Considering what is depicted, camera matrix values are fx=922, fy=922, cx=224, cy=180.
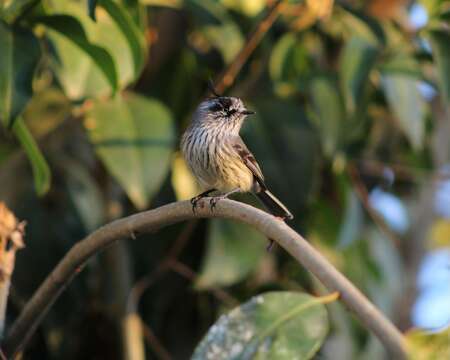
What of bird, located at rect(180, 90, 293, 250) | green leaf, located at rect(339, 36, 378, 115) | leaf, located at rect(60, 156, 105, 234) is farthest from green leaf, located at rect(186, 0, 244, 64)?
leaf, located at rect(60, 156, 105, 234)

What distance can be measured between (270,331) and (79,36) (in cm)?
149

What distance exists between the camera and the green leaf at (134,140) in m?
4.06

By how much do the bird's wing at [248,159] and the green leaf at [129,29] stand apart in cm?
73

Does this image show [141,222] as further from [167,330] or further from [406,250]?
[406,250]

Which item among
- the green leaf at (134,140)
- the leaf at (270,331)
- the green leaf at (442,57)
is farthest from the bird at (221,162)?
the leaf at (270,331)

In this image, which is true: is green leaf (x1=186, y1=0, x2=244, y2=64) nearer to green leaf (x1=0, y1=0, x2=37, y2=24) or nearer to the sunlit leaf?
the sunlit leaf

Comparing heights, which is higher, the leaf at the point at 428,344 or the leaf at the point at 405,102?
the leaf at the point at 405,102

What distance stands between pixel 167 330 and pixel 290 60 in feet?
5.25

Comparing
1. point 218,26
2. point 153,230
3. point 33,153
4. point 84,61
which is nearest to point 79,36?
point 33,153

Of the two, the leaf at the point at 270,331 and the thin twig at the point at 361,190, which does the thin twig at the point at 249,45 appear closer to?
the thin twig at the point at 361,190

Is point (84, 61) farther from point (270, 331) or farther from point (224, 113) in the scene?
point (270, 331)

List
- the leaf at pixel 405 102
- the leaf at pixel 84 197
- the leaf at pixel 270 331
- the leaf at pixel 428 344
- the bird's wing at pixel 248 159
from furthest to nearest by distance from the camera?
the leaf at pixel 84 197 → the leaf at pixel 405 102 → the bird's wing at pixel 248 159 → the leaf at pixel 270 331 → the leaf at pixel 428 344

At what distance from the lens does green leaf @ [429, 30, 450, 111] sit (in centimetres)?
409

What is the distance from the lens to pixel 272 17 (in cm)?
431
